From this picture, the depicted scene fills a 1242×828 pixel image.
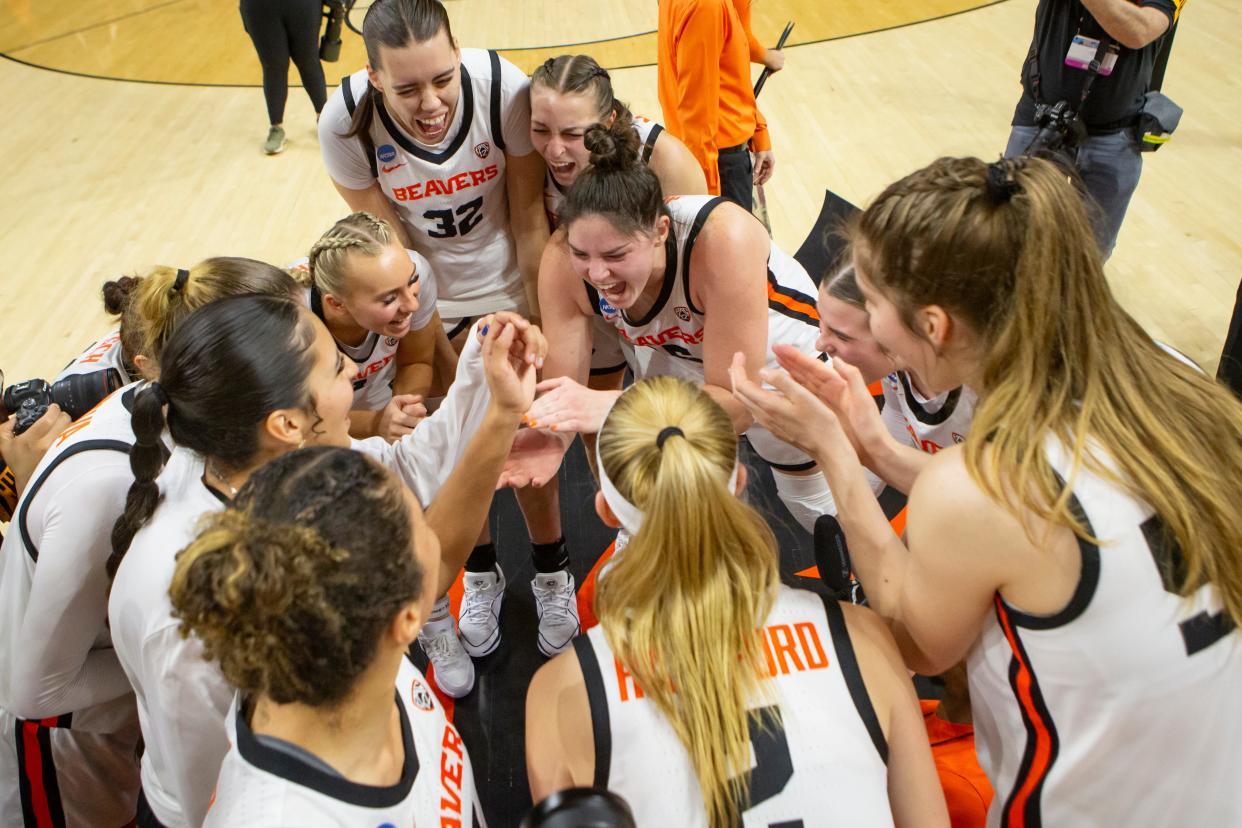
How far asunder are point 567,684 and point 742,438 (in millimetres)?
2186

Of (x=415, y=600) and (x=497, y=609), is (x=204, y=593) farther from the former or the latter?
(x=497, y=609)

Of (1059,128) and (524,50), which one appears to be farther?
Result: (524,50)

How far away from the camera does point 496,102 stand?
2.58 meters

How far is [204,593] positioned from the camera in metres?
1.09

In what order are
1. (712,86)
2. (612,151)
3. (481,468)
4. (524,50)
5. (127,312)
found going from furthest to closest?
(524,50) → (712,86) → (612,151) → (127,312) → (481,468)

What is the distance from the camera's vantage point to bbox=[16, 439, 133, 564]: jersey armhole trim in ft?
5.45

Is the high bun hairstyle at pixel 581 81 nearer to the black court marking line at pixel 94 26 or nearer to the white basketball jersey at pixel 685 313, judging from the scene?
the white basketball jersey at pixel 685 313

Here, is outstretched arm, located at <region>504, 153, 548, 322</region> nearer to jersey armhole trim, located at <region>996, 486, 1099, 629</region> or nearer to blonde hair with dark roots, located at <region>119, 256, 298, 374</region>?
blonde hair with dark roots, located at <region>119, 256, 298, 374</region>

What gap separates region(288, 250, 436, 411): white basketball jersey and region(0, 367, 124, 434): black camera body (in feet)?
1.72

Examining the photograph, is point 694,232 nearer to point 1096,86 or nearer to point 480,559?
point 480,559

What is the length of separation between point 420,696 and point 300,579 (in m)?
0.46

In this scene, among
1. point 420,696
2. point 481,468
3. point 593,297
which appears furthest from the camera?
point 593,297


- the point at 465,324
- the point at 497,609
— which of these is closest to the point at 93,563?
the point at 497,609

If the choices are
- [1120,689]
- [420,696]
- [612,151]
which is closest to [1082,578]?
[1120,689]
